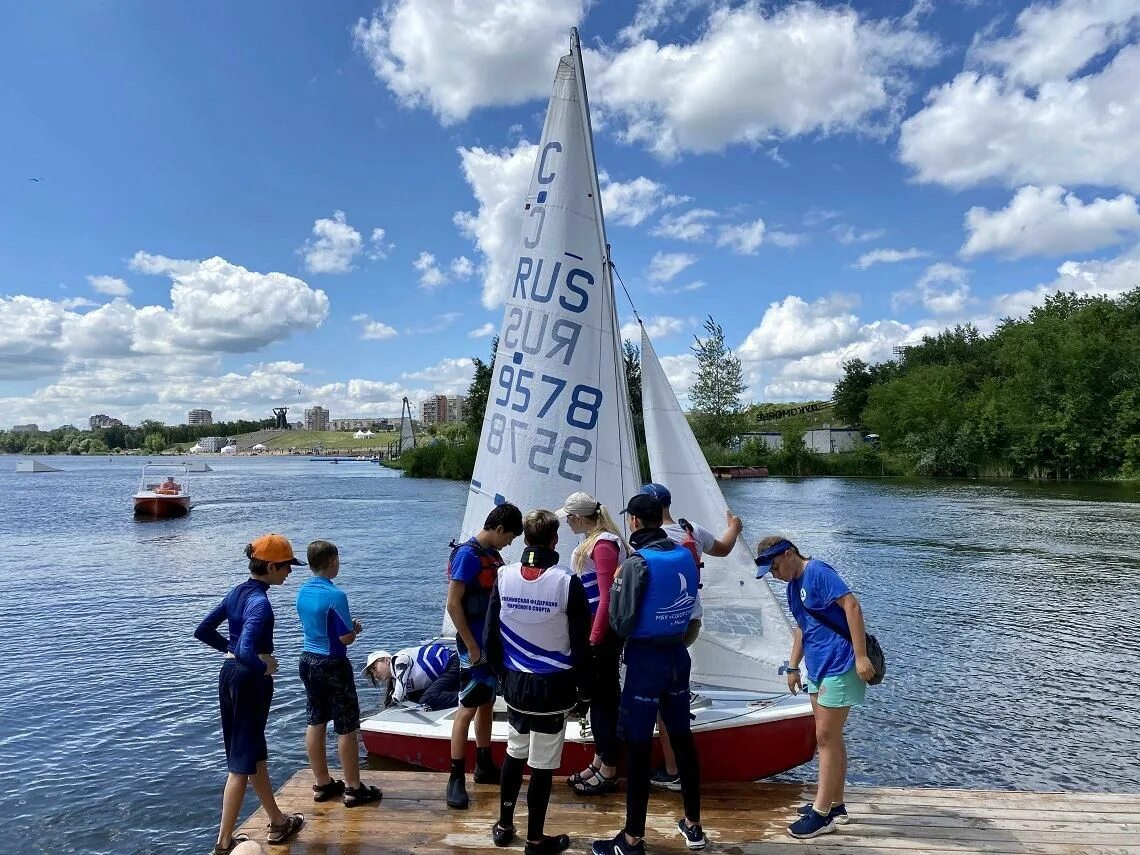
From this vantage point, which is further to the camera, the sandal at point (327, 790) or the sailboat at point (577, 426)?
the sailboat at point (577, 426)

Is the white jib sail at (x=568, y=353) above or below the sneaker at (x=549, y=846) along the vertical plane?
above

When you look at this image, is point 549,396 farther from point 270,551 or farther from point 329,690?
point 329,690

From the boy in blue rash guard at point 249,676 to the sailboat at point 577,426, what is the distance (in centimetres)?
182

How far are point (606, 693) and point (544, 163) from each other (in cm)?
469

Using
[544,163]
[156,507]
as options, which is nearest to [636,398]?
[156,507]

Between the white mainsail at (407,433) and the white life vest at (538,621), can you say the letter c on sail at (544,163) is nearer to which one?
the white life vest at (538,621)

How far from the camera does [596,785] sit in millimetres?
5211

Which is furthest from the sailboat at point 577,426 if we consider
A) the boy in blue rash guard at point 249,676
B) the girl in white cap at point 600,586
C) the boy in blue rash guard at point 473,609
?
the boy in blue rash guard at point 249,676

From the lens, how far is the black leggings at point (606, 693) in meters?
4.76

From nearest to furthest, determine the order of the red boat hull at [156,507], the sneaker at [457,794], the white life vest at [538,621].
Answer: the white life vest at [538,621] < the sneaker at [457,794] < the red boat hull at [156,507]

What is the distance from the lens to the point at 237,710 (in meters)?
4.36

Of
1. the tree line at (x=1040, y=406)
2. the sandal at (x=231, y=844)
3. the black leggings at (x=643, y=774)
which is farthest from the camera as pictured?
the tree line at (x=1040, y=406)

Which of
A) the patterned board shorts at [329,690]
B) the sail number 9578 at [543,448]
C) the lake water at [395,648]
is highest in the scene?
→ the sail number 9578 at [543,448]

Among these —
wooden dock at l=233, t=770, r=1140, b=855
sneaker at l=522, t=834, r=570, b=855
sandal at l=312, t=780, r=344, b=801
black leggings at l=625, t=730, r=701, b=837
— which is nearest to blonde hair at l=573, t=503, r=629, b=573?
black leggings at l=625, t=730, r=701, b=837
